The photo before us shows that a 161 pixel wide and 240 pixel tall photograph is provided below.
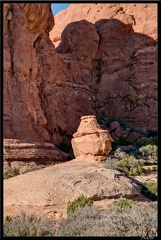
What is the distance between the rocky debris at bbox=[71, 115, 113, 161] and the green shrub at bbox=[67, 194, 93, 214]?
5636mm

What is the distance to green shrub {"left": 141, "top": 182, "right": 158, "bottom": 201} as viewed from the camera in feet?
34.6

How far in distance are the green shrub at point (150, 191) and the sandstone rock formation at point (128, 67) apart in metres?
16.3

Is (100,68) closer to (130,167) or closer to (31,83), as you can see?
(31,83)

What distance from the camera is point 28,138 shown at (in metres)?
15.4

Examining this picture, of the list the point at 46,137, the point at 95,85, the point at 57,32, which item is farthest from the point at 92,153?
the point at 57,32

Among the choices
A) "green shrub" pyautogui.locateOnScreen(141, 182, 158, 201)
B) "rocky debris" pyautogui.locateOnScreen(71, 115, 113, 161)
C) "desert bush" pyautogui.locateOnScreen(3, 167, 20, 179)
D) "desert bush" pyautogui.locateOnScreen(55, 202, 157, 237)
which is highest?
"rocky debris" pyautogui.locateOnScreen(71, 115, 113, 161)

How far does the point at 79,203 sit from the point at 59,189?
40.4 inches

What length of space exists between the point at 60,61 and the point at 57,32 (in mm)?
9954

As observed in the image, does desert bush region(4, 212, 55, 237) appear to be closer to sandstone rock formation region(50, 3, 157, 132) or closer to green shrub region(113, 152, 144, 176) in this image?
green shrub region(113, 152, 144, 176)

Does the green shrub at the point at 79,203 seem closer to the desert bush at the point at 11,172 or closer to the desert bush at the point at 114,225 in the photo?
the desert bush at the point at 114,225

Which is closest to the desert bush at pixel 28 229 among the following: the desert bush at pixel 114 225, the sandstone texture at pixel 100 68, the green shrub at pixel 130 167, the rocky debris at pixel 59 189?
the desert bush at pixel 114 225

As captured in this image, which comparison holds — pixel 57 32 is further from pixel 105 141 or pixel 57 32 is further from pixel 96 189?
pixel 96 189

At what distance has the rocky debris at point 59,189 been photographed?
344 inches

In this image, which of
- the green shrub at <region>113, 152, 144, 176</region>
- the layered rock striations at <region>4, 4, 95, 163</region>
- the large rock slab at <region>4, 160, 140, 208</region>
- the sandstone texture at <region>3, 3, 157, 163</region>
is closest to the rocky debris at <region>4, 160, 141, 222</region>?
the large rock slab at <region>4, 160, 140, 208</region>
